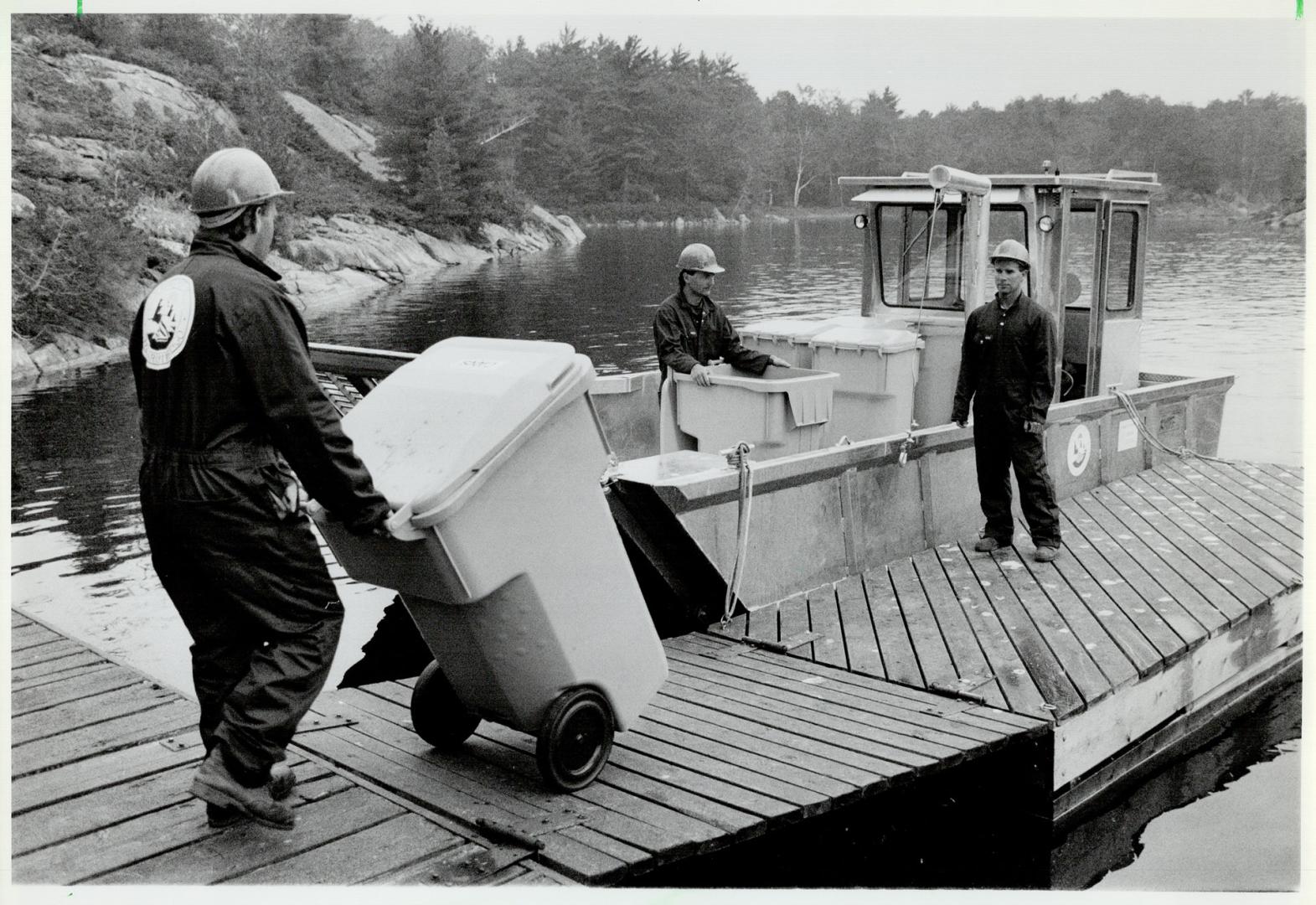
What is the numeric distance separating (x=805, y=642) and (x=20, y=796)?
3.36m

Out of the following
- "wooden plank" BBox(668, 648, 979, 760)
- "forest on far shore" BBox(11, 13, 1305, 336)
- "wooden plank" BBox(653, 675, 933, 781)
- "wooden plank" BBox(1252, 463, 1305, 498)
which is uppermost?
"forest on far shore" BBox(11, 13, 1305, 336)

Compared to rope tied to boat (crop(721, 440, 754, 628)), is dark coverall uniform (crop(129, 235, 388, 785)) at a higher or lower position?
higher

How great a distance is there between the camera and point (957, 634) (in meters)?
6.05

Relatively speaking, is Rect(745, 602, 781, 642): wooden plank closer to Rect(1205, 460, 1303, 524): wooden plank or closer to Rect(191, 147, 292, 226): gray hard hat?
Rect(191, 147, 292, 226): gray hard hat

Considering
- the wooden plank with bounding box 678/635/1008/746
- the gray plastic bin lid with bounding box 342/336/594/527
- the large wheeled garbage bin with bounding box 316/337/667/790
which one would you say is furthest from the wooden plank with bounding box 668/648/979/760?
the gray plastic bin lid with bounding box 342/336/594/527

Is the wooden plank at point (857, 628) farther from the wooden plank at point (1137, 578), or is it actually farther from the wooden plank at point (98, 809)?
the wooden plank at point (98, 809)

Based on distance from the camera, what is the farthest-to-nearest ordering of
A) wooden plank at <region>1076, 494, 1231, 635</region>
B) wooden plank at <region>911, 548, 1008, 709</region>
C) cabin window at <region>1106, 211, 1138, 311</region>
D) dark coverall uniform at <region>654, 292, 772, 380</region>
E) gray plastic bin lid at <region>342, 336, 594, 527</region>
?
cabin window at <region>1106, 211, 1138, 311</region>, dark coverall uniform at <region>654, 292, 772, 380</region>, wooden plank at <region>1076, 494, 1231, 635</region>, wooden plank at <region>911, 548, 1008, 709</region>, gray plastic bin lid at <region>342, 336, 594, 527</region>

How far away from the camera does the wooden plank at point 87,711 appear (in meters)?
4.54

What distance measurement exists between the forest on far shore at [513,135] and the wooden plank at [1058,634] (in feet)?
7.87

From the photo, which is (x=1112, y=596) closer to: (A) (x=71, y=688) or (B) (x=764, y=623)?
(B) (x=764, y=623)

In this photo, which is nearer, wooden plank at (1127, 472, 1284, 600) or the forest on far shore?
wooden plank at (1127, 472, 1284, 600)

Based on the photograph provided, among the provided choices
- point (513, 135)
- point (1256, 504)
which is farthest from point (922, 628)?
point (513, 135)

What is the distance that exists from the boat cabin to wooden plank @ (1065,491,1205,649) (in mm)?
906

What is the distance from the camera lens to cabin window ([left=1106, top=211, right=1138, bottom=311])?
908 centimetres
